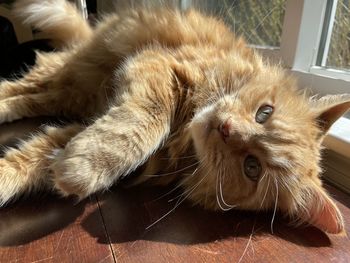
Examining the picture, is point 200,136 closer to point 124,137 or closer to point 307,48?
point 124,137

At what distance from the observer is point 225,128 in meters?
0.97

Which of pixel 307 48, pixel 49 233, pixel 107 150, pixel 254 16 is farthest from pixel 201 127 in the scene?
pixel 254 16

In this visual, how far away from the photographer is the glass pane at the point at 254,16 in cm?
182

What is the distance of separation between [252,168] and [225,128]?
0.14 meters

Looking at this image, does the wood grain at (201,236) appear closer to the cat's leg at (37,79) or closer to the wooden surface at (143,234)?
the wooden surface at (143,234)

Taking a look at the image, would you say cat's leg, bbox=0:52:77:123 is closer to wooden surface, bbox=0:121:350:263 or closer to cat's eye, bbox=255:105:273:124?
wooden surface, bbox=0:121:350:263

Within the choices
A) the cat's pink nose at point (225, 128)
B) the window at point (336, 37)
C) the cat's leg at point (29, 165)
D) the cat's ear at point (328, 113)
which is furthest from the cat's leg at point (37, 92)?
the window at point (336, 37)

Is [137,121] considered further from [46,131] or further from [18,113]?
[18,113]

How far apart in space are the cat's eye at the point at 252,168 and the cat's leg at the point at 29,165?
0.55 metres

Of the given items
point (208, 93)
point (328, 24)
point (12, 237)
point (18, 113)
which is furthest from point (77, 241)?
point (328, 24)

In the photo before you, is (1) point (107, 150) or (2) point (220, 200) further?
(2) point (220, 200)

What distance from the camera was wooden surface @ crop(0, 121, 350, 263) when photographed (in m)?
0.76

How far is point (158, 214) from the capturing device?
0.93m


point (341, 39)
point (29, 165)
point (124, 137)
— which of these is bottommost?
point (29, 165)
